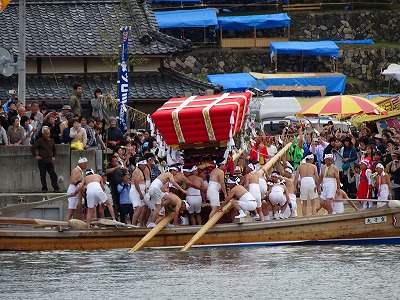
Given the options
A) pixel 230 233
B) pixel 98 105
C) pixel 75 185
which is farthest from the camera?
pixel 98 105

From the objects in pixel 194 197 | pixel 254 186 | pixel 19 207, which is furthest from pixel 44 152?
pixel 254 186

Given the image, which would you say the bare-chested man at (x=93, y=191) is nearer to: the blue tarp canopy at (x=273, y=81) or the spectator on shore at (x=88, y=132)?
the spectator on shore at (x=88, y=132)

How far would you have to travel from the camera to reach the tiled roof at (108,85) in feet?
136

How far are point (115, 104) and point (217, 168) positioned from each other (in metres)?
7.92

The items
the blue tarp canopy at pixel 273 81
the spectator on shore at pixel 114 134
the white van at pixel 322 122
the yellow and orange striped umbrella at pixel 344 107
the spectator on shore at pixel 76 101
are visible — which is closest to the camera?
the spectator on shore at pixel 114 134

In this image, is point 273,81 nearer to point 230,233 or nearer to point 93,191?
point 93,191

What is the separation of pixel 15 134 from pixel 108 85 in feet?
28.9

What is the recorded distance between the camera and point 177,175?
31.1 m

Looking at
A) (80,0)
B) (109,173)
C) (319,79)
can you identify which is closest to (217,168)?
(109,173)

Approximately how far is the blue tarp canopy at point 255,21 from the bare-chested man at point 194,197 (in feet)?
93.9

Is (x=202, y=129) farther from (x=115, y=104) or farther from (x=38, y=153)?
(x=115, y=104)

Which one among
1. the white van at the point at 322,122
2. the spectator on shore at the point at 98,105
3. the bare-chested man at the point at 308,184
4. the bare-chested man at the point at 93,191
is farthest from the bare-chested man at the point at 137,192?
the white van at the point at 322,122

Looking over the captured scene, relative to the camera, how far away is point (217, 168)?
31000 mm

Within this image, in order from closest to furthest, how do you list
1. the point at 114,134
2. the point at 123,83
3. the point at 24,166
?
the point at 24,166 < the point at 114,134 < the point at 123,83
